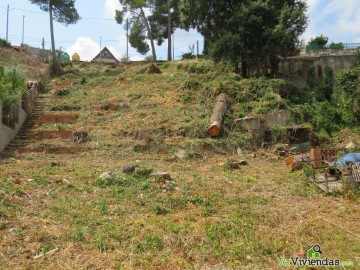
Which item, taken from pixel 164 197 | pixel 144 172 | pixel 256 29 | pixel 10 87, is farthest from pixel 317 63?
pixel 10 87

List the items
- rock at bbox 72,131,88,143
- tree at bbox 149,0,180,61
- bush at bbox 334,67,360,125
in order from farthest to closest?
tree at bbox 149,0,180,61
bush at bbox 334,67,360,125
rock at bbox 72,131,88,143

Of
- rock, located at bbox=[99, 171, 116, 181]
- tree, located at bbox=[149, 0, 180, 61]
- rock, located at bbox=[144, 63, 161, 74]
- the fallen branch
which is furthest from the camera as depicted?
tree, located at bbox=[149, 0, 180, 61]

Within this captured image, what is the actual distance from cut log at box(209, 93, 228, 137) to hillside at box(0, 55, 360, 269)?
336 mm

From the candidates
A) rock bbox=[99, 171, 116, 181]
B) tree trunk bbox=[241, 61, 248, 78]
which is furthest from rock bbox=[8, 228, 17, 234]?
tree trunk bbox=[241, 61, 248, 78]

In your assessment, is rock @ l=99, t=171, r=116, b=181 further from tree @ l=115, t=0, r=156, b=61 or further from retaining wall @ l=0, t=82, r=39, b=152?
tree @ l=115, t=0, r=156, b=61

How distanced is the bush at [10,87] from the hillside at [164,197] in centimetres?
149

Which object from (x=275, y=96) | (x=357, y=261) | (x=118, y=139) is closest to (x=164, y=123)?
(x=118, y=139)

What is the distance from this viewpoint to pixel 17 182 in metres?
7.38

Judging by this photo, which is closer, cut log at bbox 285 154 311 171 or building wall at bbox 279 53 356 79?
cut log at bbox 285 154 311 171

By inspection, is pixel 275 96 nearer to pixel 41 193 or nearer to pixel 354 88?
pixel 354 88

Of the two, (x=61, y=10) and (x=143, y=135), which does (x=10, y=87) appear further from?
(x=61, y=10)

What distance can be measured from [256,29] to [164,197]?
12.4m

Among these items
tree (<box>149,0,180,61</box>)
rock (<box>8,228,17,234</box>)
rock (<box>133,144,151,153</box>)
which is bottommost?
rock (<box>8,228,17,234</box>)

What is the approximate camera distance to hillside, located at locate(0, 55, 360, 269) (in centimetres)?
435
